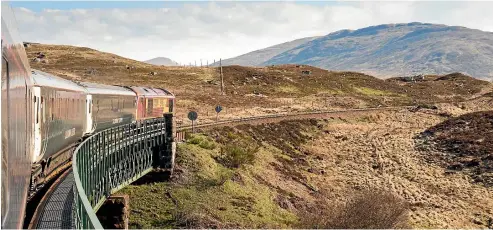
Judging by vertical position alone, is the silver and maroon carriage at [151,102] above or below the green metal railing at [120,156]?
above

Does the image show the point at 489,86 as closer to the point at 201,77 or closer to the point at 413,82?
the point at 413,82

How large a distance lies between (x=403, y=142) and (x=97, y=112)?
4588 centimetres

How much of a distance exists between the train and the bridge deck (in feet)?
2.41

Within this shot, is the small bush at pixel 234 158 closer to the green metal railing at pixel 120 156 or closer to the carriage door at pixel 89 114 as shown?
the green metal railing at pixel 120 156

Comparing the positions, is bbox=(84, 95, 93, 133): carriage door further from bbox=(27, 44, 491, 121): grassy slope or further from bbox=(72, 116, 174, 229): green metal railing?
bbox=(27, 44, 491, 121): grassy slope

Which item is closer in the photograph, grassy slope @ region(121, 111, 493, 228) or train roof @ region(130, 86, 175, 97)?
grassy slope @ region(121, 111, 493, 228)

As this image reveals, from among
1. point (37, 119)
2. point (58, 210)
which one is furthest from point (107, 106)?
point (58, 210)

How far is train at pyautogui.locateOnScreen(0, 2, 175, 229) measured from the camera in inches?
228

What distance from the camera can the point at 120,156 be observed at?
81.4ft

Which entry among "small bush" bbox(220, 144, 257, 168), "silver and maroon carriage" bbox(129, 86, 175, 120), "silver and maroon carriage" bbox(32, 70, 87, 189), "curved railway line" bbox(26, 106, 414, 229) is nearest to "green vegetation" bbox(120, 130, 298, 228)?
"small bush" bbox(220, 144, 257, 168)

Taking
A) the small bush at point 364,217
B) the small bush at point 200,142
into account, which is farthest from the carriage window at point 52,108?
the small bush at point 200,142

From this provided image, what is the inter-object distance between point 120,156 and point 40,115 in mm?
9222

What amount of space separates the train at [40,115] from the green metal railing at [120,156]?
1.31m

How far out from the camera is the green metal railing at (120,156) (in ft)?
58.8
